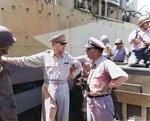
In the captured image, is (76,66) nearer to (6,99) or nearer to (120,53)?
(6,99)

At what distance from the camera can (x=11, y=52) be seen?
3.22m

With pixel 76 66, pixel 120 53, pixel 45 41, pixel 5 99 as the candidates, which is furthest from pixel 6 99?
pixel 120 53

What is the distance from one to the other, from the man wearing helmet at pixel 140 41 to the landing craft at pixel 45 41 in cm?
47

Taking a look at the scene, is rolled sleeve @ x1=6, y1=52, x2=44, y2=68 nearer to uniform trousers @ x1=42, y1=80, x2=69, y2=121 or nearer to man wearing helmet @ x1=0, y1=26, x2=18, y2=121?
uniform trousers @ x1=42, y1=80, x2=69, y2=121

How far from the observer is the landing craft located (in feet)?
8.11

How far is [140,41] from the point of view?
2.84 metres

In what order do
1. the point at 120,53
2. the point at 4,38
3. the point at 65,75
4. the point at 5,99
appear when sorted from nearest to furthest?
the point at 5,99 < the point at 4,38 < the point at 65,75 < the point at 120,53

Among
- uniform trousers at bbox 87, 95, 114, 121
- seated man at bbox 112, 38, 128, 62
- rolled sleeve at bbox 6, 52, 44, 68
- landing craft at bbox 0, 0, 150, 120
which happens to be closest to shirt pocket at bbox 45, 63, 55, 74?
rolled sleeve at bbox 6, 52, 44, 68

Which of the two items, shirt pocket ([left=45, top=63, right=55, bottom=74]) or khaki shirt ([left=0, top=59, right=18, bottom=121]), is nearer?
khaki shirt ([left=0, top=59, right=18, bottom=121])

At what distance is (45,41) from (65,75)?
1.94m

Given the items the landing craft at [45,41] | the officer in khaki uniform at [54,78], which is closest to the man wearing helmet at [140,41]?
the landing craft at [45,41]

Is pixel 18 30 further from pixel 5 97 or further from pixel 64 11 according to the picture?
pixel 5 97

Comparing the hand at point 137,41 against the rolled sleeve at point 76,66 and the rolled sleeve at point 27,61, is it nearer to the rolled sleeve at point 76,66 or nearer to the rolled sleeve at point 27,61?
the rolled sleeve at point 76,66

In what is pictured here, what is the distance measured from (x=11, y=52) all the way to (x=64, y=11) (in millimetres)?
2415
